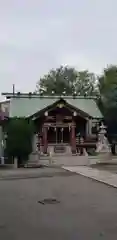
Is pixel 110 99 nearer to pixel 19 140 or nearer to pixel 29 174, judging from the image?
pixel 19 140

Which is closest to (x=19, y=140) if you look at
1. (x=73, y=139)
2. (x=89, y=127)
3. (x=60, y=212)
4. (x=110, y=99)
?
(x=73, y=139)

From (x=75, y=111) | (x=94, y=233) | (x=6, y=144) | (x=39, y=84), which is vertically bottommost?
(x=94, y=233)

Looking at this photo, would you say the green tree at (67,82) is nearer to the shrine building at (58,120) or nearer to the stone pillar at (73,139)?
the shrine building at (58,120)

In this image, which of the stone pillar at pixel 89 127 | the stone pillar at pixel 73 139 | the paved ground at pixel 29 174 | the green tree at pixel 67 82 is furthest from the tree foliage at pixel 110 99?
the green tree at pixel 67 82

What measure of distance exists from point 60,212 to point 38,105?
36105mm

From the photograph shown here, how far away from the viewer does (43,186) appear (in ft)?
49.9

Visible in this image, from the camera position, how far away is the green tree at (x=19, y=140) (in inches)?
1055

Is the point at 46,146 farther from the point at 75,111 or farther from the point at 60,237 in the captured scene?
the point at 60,237

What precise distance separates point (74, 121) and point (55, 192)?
2804 centimetres

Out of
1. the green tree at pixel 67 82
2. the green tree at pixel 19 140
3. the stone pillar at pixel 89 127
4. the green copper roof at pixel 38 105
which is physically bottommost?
the green tree at pixel 19 140

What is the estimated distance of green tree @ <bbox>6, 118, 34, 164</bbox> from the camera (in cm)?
2680

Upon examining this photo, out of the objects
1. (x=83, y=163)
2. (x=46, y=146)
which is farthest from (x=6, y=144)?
(x=46, y=146)

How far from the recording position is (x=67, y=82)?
76.2 m

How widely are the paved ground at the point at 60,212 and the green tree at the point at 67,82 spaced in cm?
5828
